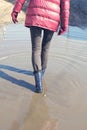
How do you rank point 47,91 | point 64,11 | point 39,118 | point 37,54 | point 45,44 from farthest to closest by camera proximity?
point 45,44 → point 47,91 → point 37,54 → point 64,11 → point 39,118

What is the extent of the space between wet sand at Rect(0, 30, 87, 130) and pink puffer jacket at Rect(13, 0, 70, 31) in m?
0.96

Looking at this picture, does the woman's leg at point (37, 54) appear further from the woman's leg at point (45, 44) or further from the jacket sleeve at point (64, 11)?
the jacket sleeve at point (64, 11)

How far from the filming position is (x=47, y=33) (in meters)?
5.11

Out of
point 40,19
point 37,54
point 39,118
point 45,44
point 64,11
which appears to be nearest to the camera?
point 39,118

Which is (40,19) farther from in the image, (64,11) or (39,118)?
(39,118)

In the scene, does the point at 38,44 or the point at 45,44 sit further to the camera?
the point at 45,44

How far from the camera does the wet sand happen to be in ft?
14.0

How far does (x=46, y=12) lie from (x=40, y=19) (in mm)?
129

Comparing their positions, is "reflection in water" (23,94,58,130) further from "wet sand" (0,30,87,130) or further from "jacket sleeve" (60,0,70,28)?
"jacket sleeve" (60,0,70,28)

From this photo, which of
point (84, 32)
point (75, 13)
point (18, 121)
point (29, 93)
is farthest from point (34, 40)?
point (75, 13)

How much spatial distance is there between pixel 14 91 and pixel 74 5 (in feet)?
23.2

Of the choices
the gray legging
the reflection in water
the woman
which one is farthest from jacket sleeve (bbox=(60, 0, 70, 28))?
the reflection in water

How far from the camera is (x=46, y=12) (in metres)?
4.82

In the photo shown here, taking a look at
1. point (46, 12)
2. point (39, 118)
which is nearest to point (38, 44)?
point (46, 12)
